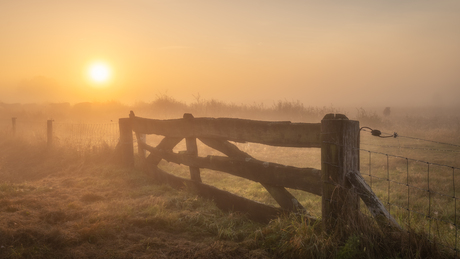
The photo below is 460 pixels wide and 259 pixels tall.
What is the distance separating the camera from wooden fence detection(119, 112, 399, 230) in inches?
115

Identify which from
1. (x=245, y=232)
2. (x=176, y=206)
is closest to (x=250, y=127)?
(x=245, y=232)

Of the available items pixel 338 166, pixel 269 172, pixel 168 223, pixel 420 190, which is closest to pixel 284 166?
pixel 269 172

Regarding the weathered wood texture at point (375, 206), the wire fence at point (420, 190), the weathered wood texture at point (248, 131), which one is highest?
the weathered wood texture at point (248, 131)

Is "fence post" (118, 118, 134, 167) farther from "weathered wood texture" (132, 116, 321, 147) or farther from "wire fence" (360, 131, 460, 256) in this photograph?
"wire fence" (360, 131, 460, 256)

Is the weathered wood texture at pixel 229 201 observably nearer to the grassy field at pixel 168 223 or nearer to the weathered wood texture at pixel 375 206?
the grassy field at pixel 168 223

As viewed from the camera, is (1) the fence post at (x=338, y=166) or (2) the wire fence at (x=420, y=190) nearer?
(1) the fence post at (x=338, y=166)

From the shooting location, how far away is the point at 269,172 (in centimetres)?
392

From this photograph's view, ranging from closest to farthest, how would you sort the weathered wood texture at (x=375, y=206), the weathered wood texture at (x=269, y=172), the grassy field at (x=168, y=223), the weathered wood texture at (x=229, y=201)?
the weathered wood texture at (x=375, y=206) → the grassy field at (x=168, y=223) → the weathered wood texture at (x=269, y=172) → the weathered wood texture at (x=229, y=201)

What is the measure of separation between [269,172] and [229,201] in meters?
1.09

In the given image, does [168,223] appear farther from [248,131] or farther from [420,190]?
[420,190]

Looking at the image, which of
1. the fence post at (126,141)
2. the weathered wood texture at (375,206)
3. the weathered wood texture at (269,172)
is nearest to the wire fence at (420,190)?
the weathered wood texture at (375,206)

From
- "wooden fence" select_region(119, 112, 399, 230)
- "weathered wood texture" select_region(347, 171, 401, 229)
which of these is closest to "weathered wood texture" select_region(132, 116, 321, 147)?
"wooden fence" select_region(119, 112, 399, 230)

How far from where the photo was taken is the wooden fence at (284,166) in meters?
2.93

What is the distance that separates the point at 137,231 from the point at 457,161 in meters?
10.1
